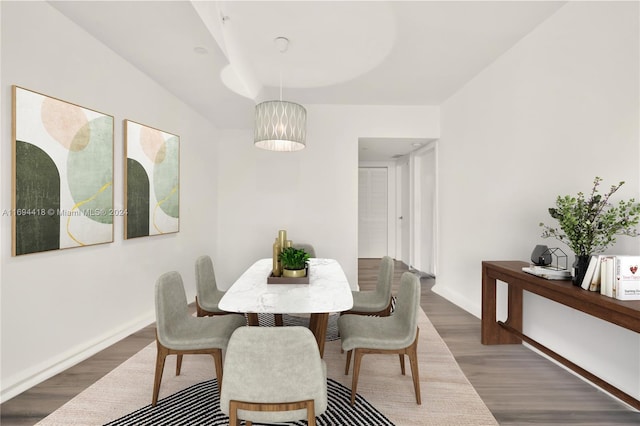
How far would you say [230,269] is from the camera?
4391 millimetres

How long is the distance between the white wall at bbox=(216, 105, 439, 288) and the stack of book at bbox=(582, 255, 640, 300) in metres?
2.76

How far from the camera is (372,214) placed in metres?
6.47

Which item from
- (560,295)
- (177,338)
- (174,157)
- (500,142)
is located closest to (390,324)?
(560,295)

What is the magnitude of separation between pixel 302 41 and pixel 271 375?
257cm

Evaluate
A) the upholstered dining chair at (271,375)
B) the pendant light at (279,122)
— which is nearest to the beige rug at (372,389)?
the upholstered dining chair at (271,375)

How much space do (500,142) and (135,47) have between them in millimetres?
3330

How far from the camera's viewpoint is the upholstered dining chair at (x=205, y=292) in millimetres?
2307

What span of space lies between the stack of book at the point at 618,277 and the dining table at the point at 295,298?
1.39 m

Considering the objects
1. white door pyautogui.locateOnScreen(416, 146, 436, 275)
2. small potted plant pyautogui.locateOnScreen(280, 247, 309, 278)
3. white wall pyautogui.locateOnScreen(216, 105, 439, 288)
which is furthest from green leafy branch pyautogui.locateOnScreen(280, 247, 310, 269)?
white door pyautogui.locateOnScreen(416, 146, 436, 275)

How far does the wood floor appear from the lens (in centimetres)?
167

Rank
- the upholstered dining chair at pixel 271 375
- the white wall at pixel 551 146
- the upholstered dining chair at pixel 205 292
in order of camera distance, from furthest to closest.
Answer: the upholstered dining chair at pixel 205 292
the white wall at pixel 551 146
the upholstered dining chair at pixel 271 375

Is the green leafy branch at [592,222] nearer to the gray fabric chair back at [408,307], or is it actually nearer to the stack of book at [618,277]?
the stack of book at [618,277]

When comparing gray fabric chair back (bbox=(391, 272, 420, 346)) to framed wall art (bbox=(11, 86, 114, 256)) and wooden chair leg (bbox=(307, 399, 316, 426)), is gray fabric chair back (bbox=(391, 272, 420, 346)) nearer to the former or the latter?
wooden chair leg (bbox=(307, 399, 316, 426))

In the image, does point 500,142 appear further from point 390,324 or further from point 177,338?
point 177,338
